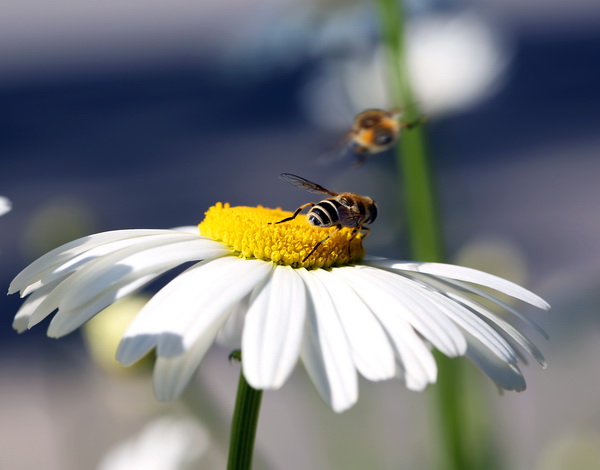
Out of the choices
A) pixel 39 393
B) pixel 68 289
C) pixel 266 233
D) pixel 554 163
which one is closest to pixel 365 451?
pixel 266 233

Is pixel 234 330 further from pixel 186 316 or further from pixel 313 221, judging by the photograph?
pixel 186 316

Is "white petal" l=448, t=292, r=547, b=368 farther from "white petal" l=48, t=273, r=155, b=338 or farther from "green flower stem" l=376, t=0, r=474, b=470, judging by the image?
"green flower stem" l=376, t=0, r=474, b=470

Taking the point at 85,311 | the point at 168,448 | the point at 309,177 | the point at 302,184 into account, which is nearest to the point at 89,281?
the point at 85,311

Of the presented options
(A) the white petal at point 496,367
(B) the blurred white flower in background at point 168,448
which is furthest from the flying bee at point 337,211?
(B) the blurred white flower in background at point 168,448

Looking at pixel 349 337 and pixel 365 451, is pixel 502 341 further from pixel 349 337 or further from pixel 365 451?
pixel 365 451

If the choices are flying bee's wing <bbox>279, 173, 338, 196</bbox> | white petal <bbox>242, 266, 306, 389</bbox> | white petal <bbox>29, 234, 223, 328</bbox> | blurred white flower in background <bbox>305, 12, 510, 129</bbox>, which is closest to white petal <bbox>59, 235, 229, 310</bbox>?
white petal <bbox>29, 234, 223, 328</bbox>
